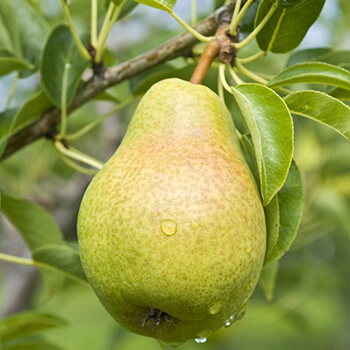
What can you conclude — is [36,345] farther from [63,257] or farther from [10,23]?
[10,23]

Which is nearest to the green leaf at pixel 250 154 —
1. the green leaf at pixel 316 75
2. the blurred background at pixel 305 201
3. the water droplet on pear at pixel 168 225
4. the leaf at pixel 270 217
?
the leaf at pixel 270 217

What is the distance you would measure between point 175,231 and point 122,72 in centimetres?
52

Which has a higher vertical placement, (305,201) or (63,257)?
(63,257)

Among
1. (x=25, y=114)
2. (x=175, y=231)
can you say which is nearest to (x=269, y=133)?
(x=175, y=231)

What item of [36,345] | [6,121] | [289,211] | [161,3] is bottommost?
[36,345]

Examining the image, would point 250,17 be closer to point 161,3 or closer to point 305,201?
point 161,3

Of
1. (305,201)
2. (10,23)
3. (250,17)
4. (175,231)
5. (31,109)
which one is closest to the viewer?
(175,231)

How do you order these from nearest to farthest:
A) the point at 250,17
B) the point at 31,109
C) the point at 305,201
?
1. the point at 250,17
2. the point at 31,109
3. the point at 305,201

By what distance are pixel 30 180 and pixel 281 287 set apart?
1.35 m

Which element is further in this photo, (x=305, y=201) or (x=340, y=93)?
(x=305, y=201)

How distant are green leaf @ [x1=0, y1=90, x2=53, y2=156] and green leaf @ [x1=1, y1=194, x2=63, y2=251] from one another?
0.17 m

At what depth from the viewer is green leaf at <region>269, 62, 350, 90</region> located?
88 centimetres

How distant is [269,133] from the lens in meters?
0.83

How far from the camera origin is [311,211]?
7.95ft
